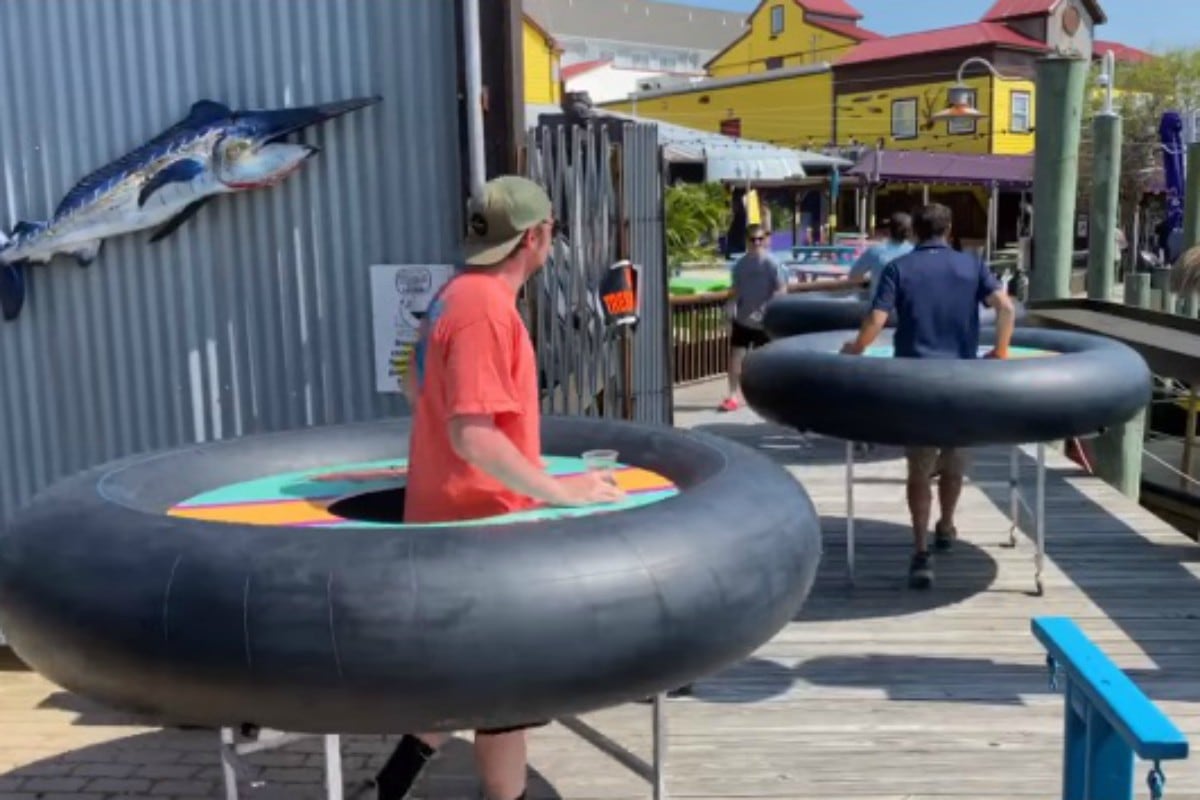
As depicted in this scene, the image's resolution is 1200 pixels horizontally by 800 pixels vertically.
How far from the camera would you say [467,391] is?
249 cm

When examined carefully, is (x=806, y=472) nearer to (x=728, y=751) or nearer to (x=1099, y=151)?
(x=728, y=751)

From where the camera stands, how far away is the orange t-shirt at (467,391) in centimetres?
251

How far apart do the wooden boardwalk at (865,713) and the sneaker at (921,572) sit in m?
0.08

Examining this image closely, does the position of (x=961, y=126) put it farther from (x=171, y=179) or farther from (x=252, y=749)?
(x=252, y=749)

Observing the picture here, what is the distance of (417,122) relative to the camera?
4.44m

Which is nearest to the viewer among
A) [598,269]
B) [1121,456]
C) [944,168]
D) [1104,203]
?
[598,269]

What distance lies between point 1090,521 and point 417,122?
4135mm

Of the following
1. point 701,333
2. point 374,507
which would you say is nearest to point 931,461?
point 374,507

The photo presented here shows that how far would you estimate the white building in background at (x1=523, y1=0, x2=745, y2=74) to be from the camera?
2889 inches

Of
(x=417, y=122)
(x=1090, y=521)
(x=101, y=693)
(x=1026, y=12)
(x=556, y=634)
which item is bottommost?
(x=1090, y=521)

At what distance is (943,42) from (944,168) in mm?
13117

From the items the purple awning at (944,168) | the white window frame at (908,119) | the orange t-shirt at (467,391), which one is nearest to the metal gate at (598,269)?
the orange t-shirt at (467,391)

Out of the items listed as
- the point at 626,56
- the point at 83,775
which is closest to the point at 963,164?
the point at 83,775

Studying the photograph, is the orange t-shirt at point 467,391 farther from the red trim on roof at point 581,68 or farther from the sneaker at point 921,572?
the red trim on roof at point 581,68
